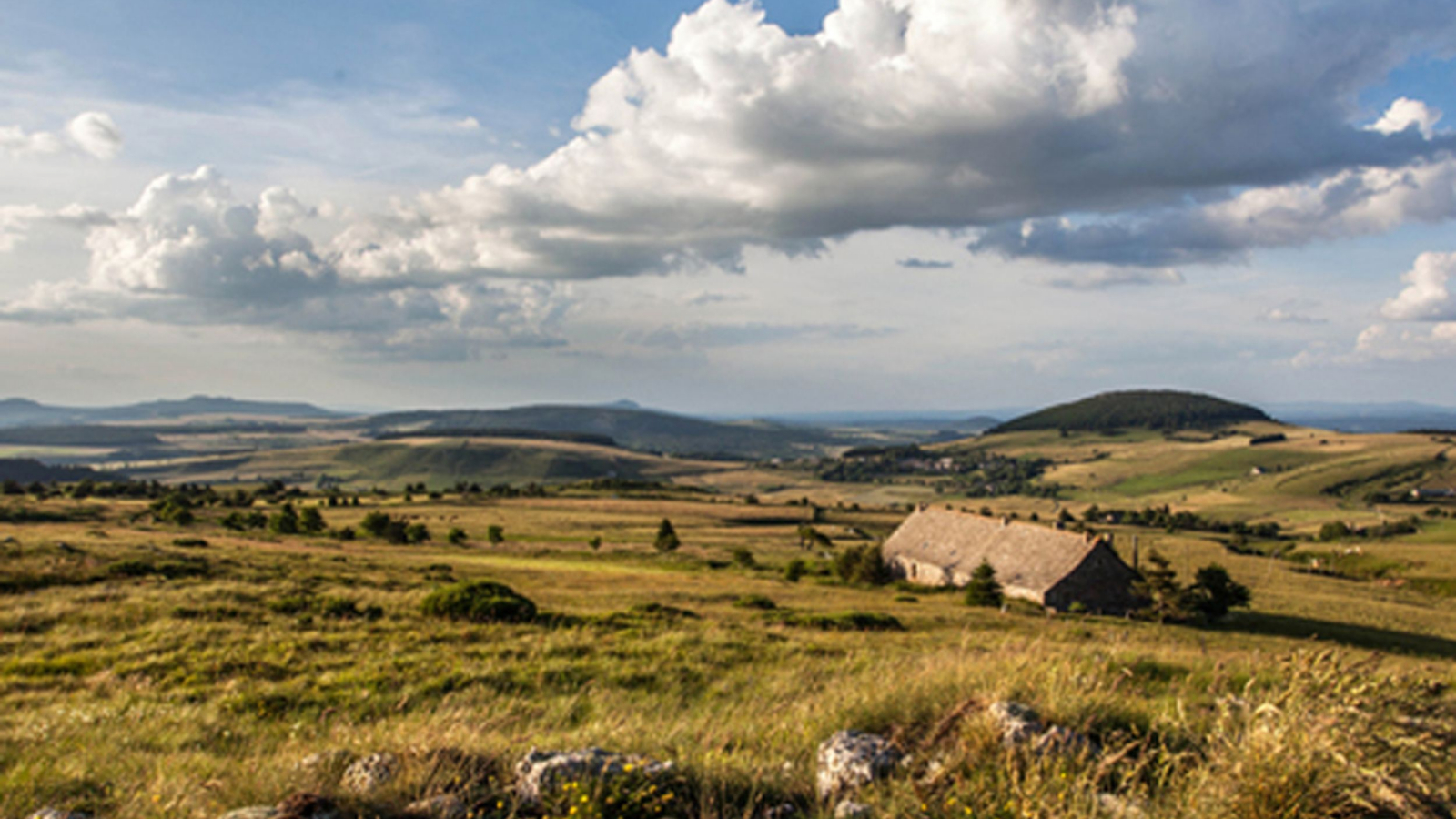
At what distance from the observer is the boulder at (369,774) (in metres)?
5.18

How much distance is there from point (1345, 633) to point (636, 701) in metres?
49.8

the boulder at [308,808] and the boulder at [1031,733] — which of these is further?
the boulder at [1031,733]

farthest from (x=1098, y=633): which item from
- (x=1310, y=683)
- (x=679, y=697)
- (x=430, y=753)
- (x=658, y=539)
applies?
Answer: (x=658, y=539)

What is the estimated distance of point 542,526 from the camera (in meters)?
92.2

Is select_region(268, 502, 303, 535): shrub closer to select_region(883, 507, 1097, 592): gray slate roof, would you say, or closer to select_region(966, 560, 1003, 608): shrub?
select_region(883, 507, 1097, 592): gray slate roof

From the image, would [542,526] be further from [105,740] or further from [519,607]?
[105,740]

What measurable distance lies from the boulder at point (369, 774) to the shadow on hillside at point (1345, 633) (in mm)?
46800

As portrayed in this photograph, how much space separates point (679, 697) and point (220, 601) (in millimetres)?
17664

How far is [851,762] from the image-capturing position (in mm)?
5781

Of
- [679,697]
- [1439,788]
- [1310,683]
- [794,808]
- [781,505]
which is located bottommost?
[781,505]

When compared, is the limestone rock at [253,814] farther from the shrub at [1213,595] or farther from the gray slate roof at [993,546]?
the shrub at [1213,595]

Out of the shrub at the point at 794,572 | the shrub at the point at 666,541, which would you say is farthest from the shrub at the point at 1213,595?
the shrub at the point at 666,541

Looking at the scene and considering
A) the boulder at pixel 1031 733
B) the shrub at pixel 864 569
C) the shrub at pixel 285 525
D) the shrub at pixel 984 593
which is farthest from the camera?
the shrub at pixel 285 525

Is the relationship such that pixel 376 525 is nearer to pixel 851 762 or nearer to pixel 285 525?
pixel 285 525
